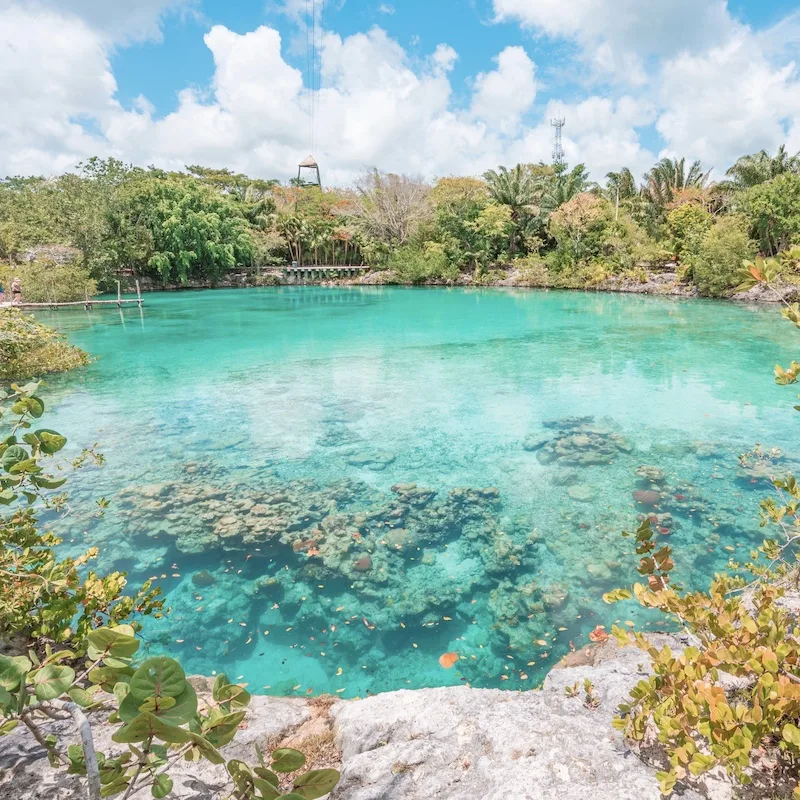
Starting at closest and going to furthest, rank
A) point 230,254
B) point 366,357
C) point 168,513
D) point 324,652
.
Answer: point 324,652, point 168,513, point 366,357, point 230,254

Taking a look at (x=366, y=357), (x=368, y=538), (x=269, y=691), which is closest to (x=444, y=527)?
(x=368, y=538)

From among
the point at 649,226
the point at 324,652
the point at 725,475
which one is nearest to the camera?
the point at 324,652

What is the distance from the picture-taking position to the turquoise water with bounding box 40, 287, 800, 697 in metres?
4.12

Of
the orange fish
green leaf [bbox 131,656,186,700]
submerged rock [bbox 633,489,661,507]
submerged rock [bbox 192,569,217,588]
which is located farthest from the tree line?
green leaf [bbox 131,656,186,700]

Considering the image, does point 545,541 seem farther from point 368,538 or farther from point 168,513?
point 168,513

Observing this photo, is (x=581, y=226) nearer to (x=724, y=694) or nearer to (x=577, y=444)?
(x=577, y=444)

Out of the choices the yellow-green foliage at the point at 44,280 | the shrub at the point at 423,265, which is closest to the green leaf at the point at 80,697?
the yellow-green foliage at the point at 44,280

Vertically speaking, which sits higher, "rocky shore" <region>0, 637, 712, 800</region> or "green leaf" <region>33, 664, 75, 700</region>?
"green leaf" <region>33, 664, 75, 700</region>

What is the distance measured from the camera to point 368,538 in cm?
536

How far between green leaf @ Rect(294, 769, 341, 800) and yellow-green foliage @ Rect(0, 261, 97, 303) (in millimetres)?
26885

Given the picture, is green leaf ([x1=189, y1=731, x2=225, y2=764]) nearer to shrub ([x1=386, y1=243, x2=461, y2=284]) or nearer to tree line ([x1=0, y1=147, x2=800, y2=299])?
tree line ([x1=0, y1=147, x2=800, y2=299])

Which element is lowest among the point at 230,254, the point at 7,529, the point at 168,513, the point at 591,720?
the point at 168,513

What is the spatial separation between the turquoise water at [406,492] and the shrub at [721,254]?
34.7 ft

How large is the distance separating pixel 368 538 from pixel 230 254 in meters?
34.2
